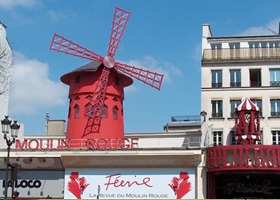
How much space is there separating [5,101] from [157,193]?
8.11 metres

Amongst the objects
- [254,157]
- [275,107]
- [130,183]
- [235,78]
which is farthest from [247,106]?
[130,183]

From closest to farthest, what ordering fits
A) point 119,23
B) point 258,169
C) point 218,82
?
point 258,169 → point 218,82 → point 119,23

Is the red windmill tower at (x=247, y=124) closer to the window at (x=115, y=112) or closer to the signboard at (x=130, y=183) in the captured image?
the signboard at (x=130, y=183)

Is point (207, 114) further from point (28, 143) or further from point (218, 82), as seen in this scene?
point (28, 143)

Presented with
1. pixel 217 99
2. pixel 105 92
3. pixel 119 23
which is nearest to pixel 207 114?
pixel 217 99

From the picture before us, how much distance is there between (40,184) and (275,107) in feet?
30.6

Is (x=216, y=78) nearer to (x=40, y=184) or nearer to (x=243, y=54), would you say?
(x=243, y=54)

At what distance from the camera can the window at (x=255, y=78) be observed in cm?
2258

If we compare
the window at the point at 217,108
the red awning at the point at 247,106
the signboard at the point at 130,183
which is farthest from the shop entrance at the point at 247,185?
the window at the point at 217,108

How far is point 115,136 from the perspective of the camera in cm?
2383

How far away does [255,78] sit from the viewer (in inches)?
904

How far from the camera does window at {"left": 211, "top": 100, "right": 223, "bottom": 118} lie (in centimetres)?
2238

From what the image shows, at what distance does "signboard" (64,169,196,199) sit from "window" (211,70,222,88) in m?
3.55

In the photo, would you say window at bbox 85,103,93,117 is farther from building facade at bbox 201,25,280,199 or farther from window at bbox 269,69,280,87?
window at bbox 269,69,280,87
